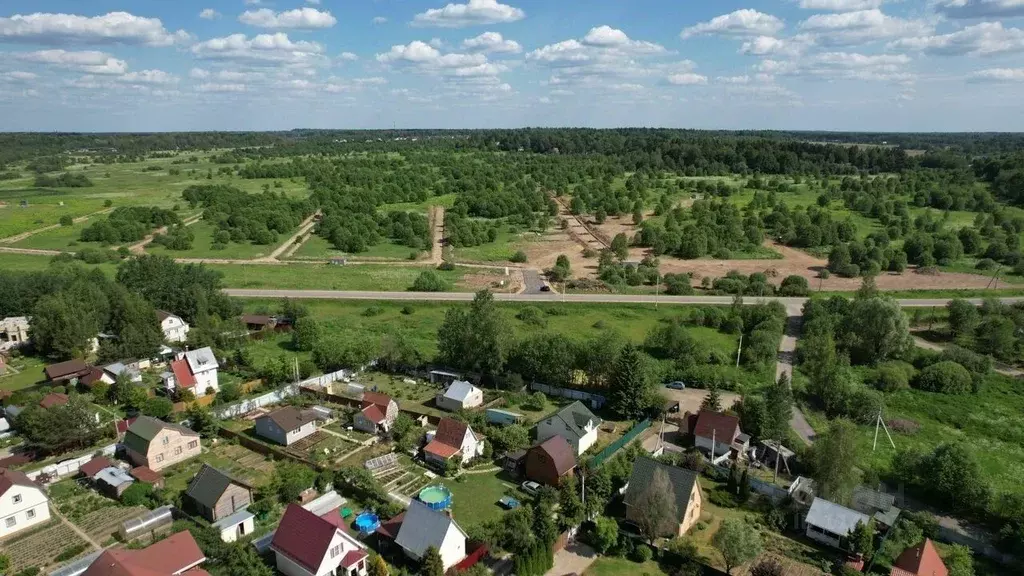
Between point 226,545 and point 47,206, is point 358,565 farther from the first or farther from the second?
point 47,206

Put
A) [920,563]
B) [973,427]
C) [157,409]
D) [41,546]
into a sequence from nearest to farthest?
[920,563] < [41,546] < [157,409] < [973,427]

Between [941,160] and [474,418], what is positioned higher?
[941,160]

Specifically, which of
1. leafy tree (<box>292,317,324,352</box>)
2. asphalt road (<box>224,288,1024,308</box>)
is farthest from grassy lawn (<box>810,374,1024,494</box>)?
leafy tree (<box>292,317,324,352</box>)

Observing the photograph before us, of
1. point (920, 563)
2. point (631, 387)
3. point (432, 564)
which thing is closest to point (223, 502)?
point (432, 564)

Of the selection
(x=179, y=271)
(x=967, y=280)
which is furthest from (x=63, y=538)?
(x=967, y=280)

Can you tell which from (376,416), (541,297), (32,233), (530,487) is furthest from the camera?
(32,233)

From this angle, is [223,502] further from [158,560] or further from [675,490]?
[675,490]

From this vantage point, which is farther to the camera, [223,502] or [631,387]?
[631,387]
